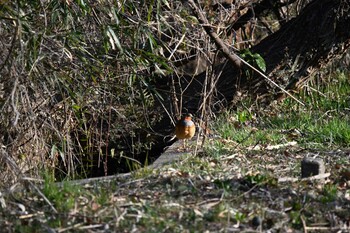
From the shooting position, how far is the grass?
4.63 metres

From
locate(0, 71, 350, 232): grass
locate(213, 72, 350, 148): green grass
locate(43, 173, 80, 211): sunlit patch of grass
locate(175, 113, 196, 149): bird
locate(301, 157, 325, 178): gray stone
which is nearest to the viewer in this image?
locate(0, 71, 350, 232): grass

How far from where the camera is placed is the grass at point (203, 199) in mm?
4633

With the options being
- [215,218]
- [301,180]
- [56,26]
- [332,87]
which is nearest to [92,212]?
[215,218]

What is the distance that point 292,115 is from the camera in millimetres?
8219

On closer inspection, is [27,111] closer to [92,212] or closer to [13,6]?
[13,6]

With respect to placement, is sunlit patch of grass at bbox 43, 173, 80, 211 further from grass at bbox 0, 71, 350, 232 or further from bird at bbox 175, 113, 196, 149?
bird at bbox 175, 113, 196, 149

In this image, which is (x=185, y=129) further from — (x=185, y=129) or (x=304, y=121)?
(x=304, y=121)

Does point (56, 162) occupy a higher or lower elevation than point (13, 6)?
lower

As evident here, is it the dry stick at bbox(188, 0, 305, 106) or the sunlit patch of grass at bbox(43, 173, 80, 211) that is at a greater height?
the dry stick at bbox(188, 0, 305, 106)

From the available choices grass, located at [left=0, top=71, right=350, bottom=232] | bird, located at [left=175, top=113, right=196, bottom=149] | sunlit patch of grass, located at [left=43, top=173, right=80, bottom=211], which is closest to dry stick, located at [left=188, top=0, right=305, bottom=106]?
bird, located at [left=175, top=113, right=196, bottom=149]

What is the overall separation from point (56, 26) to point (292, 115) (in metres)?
2.79

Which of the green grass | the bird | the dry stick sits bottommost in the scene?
the green grass

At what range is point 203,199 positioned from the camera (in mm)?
5004

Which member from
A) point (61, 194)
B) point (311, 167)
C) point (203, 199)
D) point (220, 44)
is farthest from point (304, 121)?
point (61, 194)
